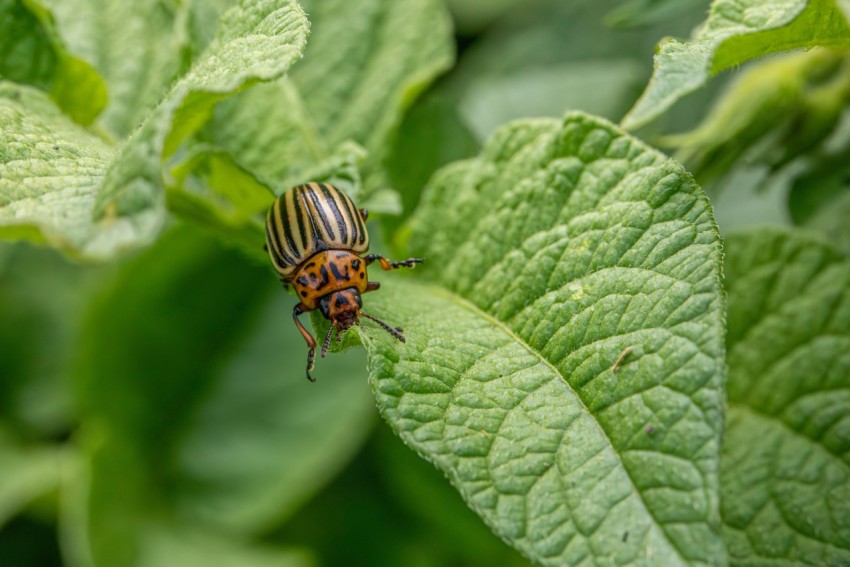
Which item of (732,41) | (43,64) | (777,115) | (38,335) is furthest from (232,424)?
(732,41)

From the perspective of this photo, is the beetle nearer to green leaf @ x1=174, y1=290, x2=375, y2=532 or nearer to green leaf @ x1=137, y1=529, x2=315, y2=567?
green leaf @ x1=174, y1=290, x2=375, y2=532

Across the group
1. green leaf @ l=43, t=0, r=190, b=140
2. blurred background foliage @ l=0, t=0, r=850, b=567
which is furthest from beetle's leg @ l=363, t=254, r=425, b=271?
green leaf @ l=43, t=0, r=190, b=140

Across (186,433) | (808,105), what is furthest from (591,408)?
(186,433)

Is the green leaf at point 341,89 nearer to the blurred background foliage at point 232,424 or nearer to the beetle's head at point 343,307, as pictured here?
the blurred background foliage at point 232,424

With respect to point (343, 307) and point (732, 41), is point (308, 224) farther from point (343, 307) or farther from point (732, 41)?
point (732, 41)

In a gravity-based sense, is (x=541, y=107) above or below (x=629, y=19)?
below

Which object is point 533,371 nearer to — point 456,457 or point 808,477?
point 456,457
